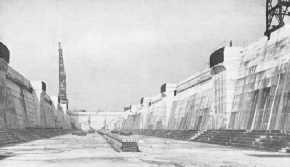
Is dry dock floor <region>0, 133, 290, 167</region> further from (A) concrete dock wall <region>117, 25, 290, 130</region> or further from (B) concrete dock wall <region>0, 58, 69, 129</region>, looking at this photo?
(B) concrete dock wall <region>0, 58, 69, 129</region>

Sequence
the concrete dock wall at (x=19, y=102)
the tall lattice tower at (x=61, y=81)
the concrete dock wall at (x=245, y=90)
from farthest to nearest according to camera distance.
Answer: the tall lattice tower at (x=61, y=81) < the concrete dock wall at (x=19, y=102) < the concrete dock wall at (x=245, y=90)

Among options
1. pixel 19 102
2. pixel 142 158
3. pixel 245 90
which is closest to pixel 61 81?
pixel 19 102

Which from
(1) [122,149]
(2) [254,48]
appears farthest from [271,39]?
→ (1) [122,149]

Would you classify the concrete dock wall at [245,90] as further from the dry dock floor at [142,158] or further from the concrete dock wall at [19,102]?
the concrete dock wall at [19,102]

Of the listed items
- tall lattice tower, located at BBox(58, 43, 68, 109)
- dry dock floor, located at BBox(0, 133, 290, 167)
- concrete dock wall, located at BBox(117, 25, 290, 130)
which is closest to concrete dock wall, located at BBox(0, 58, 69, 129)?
dry dock floor, located at BBox(0, 133, 290, 167)

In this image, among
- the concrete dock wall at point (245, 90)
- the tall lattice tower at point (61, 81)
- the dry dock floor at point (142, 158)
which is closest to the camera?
the dry dock floor at point (142, 158)

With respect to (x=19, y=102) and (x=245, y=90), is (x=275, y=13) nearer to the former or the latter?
(x=245, y=90)

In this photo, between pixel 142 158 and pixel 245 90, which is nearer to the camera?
pixel 142 158

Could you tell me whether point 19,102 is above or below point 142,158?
above

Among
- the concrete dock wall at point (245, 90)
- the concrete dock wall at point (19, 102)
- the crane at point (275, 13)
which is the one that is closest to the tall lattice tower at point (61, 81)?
the concrete dock wall at point (19, 102)

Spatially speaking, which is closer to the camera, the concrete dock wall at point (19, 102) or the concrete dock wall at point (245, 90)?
→ the concrete dock wall at point (245, 90)

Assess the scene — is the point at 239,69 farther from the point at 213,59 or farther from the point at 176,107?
the point at 176,107

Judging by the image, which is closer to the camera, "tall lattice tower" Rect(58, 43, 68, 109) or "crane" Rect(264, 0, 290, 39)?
"crane" Rect(264, 0, 290, 39)

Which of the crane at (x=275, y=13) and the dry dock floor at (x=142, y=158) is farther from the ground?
the crane at (x=275, y=13)
